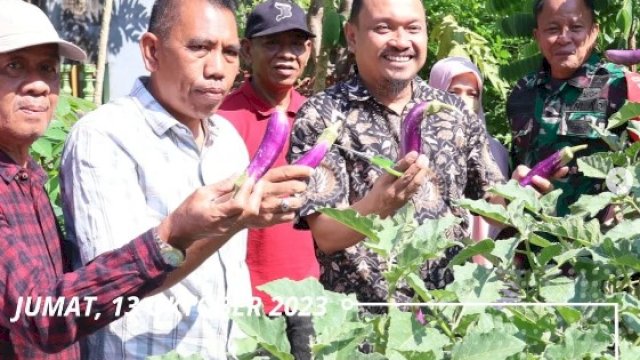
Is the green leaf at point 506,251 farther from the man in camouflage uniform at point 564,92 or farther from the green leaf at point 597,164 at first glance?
the man in camouflage uniform at point 564,92

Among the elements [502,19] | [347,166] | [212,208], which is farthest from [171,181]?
[502,19]

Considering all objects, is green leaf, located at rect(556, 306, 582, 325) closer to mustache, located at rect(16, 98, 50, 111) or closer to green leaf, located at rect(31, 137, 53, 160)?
mustache, located at rect(16, 98, 50, 111)

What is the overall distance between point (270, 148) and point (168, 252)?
0.30 meters

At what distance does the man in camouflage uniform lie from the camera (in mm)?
3605

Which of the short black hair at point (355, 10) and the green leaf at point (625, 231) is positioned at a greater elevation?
the short black hair at point (355, 10)

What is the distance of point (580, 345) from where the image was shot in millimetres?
1742

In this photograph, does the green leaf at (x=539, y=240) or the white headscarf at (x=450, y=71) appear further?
the white headscarf at (x=450, y=71)

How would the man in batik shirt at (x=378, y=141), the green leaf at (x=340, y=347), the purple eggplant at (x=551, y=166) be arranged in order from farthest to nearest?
the man in batik shirt at (x=378, y=141), the purple eggplant at (x=551, y=166), the green leaf at (x=340, y=347)

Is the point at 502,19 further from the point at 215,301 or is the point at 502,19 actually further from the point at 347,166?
the point at 215,301

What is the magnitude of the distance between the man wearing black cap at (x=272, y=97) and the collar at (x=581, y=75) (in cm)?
86

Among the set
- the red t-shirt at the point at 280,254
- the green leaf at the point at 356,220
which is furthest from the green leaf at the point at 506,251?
the red t-shirt at the point at 280,254

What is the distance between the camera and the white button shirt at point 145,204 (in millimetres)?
2344

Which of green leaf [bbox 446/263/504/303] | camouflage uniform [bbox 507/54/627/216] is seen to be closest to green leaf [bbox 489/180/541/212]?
green leaf [bbox 446/263/504/303]

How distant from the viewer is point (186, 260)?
7.40 feet
